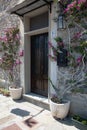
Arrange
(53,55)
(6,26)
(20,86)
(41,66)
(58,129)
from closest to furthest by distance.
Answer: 1. (58,129)
2. (53,55)
3. (41,66)
4. (20,86)
5. (6,26)

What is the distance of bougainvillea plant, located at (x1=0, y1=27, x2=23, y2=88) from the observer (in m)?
6.01

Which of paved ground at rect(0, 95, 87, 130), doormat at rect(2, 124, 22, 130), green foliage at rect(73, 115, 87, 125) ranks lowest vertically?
doormat at rect(2, 124, 22, 130)

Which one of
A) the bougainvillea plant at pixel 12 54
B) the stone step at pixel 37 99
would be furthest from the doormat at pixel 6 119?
the bougainvillea plant at pixel 12 54

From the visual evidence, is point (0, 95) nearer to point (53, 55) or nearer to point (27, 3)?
point (53, 55)

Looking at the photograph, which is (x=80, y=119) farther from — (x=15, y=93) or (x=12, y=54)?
(x=12, y=54)

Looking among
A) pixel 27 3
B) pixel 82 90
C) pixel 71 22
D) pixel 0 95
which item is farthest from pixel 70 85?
pixel 0 95

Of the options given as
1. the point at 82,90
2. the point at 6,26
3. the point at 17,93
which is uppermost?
the point at 6,26

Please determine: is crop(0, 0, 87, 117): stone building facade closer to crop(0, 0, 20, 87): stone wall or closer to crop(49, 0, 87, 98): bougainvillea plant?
crop(0, 0, 20, 87): stone wall

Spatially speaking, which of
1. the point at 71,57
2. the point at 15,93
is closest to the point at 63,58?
the point at 71,57

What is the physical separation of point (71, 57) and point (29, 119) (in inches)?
84.3

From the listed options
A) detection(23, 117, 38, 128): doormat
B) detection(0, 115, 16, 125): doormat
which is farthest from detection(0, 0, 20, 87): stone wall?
detection(23, 117, 38, 128): doormat

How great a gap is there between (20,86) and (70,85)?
2.63 m

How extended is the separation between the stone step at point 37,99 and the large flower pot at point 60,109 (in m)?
0.71

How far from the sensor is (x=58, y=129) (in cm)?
365
